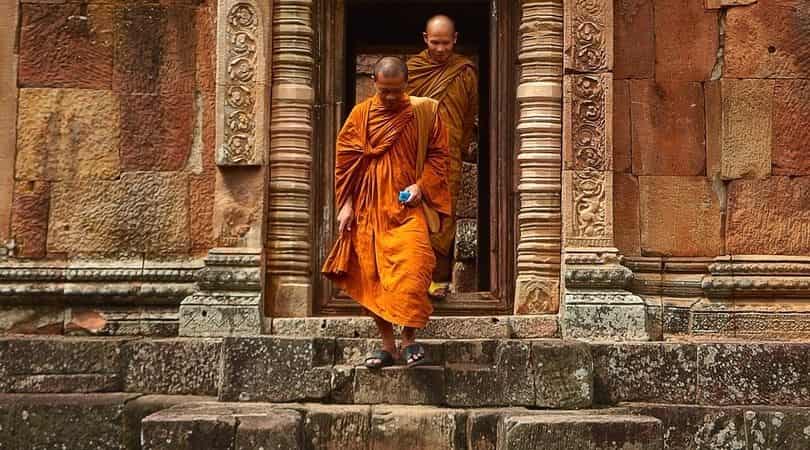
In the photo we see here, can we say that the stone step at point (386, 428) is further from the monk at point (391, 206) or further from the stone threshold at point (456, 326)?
the stone threshold at point (456, 326)

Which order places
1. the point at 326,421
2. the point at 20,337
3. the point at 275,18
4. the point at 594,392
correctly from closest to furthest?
1. the point at 326,421
2. the point at 594,392
3. the point at 20,337
4. the point at 275,18

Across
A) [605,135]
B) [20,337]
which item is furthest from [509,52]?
[20,337]

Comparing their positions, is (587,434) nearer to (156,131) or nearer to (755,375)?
(755,375)

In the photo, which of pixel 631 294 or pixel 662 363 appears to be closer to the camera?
pixel 662 363

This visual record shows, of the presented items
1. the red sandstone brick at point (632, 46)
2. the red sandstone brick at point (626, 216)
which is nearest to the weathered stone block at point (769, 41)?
the red sandstone brick at point (632, 46)

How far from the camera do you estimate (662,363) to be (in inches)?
258

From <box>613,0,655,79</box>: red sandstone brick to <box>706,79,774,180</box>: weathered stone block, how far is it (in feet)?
1.82

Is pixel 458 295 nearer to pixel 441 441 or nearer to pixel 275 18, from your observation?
pixel 441 441

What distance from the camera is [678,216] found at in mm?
7480

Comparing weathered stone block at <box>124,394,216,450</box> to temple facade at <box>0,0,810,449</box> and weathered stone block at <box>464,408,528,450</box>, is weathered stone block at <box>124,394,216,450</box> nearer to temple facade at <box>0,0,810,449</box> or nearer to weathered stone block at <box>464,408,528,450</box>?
temple facade at <box>0,0,810,449</box>

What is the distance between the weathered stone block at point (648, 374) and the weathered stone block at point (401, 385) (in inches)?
42.7

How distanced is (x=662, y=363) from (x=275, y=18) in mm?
3741

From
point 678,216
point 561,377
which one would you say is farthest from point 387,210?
point 678,216

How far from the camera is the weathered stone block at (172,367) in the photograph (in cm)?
677
